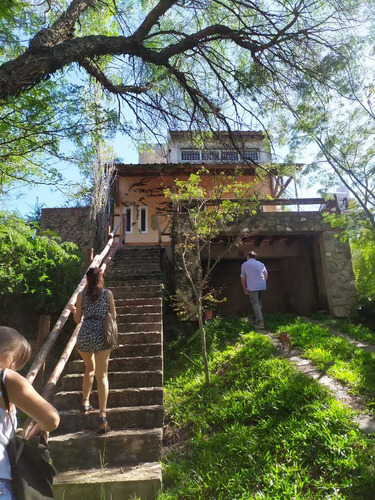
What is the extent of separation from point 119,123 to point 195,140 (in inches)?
41.7

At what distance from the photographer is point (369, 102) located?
19.5 ft

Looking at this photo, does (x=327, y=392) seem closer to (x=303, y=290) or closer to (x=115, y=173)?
(x=303, y=290)

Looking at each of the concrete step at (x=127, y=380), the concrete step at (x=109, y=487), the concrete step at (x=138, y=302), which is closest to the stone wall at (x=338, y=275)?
the concrete step at (x=138, y=302)

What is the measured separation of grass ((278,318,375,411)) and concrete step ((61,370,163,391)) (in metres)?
2.26

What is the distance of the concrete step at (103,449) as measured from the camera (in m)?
3.28

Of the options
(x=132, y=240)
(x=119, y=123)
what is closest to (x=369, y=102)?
(x=119, y=123)

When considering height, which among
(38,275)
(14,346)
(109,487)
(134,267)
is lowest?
(109,487)

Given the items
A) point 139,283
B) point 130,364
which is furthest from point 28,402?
point 139,283

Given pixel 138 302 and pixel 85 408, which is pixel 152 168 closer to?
pixel 138 302

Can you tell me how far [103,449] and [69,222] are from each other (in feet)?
32.0

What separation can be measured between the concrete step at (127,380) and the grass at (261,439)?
1.84ft

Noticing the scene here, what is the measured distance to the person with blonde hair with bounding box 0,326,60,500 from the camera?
4.60 ft

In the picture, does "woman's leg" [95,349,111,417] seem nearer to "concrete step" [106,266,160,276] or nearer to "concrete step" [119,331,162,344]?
"concrete step" [119,331,162,344]

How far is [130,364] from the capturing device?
4516 millimetres
